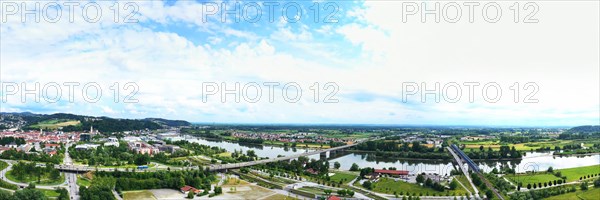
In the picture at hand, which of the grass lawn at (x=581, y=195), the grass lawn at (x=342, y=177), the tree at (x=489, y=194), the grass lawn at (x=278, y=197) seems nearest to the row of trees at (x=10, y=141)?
the grass lawn at (x=342, y=177)

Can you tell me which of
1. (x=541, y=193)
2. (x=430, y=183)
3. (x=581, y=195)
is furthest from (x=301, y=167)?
(x=581, y=195)

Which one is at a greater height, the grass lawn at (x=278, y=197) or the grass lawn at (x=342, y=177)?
the grass lawn at (x=342, y=177)

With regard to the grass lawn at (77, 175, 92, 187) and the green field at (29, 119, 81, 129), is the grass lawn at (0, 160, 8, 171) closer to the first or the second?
the grass lawn at (77, 175, 92, 187)

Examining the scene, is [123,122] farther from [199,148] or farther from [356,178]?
[356,178]

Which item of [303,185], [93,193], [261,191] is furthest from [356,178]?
[93,193]

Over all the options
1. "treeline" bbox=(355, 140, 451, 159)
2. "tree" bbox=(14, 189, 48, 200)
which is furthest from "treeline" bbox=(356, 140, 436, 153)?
"tree" bbox=(14, 189, 48, 200)

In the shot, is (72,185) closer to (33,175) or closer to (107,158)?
(33,175)

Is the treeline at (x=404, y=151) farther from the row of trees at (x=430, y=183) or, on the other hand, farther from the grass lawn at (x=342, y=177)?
the row of trees at (x=430, y=183)
